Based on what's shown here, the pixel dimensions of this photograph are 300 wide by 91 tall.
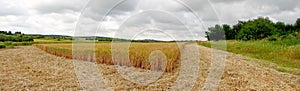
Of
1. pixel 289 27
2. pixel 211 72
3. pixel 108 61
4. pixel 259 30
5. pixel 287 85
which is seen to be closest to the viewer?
pixel 287 85

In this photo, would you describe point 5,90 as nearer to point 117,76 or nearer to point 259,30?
point 117,76

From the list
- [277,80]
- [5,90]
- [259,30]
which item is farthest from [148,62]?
[259,30]

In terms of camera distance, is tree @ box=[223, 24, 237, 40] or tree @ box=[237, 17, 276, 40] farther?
tree @ box=[223, 24, 237, 40]

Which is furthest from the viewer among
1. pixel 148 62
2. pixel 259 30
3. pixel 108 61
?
pixel 259 30

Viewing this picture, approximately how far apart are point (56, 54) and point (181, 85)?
391 inches

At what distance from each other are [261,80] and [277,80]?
517 millimetres

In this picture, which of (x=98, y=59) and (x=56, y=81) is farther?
(x=98, y=59)

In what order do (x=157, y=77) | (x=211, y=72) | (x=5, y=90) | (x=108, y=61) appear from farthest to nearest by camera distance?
(x=108, y=61), (x=211, y=72), (x=157, y=77), (x=5, y=90)

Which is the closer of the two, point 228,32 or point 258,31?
point 258,31

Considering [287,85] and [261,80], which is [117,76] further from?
[287,85]

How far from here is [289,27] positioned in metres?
44.0

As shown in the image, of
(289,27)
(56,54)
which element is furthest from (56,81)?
(289,27)

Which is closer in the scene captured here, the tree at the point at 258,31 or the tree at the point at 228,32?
the tree at the point at 258,31

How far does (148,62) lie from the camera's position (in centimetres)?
855
